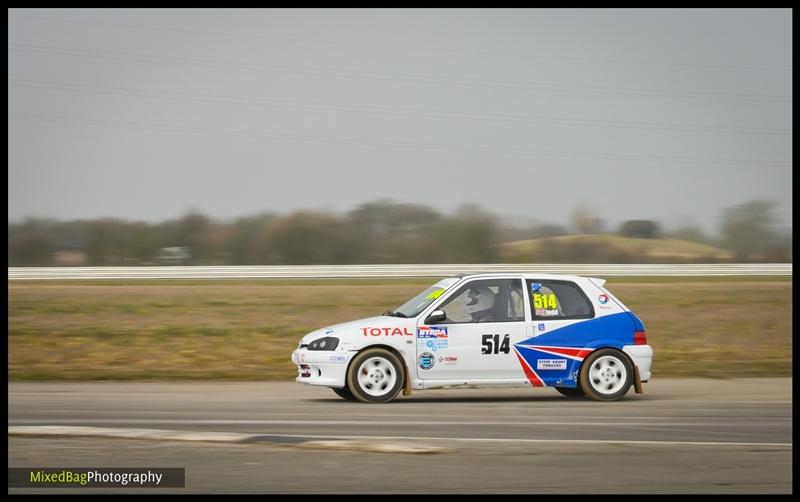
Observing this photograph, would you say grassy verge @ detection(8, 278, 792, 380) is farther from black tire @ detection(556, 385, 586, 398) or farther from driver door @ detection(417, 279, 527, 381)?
driver door @ detection(417, 279, 527, 381)

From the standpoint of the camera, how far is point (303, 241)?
134ft

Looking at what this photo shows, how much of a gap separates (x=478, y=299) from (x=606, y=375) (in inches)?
71.6

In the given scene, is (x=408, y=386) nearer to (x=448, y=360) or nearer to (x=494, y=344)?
(x=448, y=360)

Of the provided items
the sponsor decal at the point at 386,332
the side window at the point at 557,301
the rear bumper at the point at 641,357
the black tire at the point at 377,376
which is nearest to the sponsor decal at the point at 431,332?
the sponsor decal at the point at 386,332

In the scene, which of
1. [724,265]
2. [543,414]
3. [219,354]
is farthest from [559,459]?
[724,265]

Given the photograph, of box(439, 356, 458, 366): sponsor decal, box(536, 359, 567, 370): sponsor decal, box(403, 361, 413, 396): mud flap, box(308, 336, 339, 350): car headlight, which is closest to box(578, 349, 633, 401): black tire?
box(536, 359, 567, 370): sponsor decal

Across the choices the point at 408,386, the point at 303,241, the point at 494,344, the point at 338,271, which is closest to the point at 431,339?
the point at 408,386

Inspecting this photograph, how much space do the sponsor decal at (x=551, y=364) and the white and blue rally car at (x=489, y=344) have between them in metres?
0.01

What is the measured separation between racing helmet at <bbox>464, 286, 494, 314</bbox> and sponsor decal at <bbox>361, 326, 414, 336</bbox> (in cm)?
85

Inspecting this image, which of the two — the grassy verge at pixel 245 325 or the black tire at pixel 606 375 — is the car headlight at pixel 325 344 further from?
the grassy verge at pixel 245 325

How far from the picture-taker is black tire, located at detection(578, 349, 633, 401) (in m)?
12.8

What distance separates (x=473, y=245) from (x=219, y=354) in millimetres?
22221

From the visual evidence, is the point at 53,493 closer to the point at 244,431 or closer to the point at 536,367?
the point at 244,431
